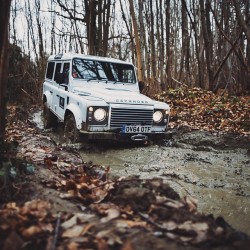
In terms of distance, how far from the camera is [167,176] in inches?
181

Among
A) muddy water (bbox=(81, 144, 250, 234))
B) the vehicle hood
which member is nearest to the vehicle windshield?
the vehicle hood

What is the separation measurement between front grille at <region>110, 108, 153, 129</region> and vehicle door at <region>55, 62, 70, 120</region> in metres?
1.40

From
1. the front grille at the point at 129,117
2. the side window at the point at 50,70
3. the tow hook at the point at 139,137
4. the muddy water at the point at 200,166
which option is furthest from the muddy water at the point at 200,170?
the side window at the point at 50,70

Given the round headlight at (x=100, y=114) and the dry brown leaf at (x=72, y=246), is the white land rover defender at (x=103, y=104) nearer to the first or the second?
the round headlight at (x=100, y=114)

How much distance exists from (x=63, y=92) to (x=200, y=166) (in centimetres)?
352

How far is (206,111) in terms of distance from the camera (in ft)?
31.2

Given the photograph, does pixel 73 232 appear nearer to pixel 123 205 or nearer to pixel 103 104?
pixel 123 205

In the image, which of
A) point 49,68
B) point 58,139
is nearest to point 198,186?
point 58,139

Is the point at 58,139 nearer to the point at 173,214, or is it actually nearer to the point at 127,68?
the point at 127,68

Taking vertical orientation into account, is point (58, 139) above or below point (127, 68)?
below

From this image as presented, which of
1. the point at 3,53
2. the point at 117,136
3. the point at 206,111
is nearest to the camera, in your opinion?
the point at 3,53

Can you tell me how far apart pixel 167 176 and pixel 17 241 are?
9.65 ft

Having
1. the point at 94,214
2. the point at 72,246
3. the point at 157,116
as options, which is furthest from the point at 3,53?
the point at 157,116

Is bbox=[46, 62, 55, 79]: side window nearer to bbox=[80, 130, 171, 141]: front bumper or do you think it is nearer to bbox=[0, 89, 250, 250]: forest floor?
bbox=[80, 130, 171, 141]: front bumper
